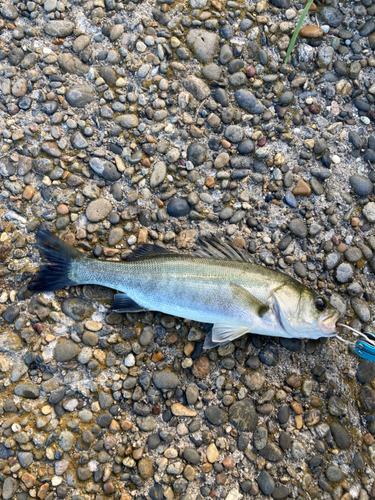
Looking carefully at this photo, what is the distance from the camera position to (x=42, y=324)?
354 cm

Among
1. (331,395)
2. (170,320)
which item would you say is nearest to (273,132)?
(170,320)

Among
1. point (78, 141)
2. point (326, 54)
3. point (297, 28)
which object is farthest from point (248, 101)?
point (78, 141)

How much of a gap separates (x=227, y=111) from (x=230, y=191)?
0.87 meters

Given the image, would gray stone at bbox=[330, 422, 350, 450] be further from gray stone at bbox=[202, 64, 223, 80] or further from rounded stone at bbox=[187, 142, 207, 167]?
gray stone at bbox=[202, 64, 223, 80]

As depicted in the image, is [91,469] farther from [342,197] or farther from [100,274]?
[342,197]

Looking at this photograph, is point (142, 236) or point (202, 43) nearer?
point (142, 236)

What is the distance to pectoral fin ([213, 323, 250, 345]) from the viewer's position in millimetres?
3334

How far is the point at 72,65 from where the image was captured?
12.3 ft

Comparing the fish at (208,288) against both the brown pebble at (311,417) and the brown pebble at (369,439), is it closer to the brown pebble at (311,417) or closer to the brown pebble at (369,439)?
the brown pebble at (311,417)

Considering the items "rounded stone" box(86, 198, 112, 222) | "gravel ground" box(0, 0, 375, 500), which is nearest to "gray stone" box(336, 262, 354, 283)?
"gravel ground" box(0, 0, 375, 500)

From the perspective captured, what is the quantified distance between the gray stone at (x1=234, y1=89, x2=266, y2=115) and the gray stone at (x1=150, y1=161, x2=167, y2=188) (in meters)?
1.11

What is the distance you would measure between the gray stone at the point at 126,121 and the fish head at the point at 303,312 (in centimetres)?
229

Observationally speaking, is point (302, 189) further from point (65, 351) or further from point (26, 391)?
point (26, 391)

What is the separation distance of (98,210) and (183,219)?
0.90 metres
